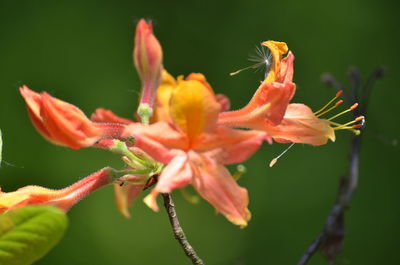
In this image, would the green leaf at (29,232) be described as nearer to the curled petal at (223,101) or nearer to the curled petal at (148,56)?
the curled petal at (148,56)

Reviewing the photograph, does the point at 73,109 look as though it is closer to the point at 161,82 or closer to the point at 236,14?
the point at 161,82

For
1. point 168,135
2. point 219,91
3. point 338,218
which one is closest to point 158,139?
point 168,135

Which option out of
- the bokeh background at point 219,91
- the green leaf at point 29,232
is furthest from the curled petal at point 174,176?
the bokeh background at point 219,91

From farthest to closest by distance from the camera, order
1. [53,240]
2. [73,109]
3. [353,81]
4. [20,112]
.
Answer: [20,112] → [353,81] → [73,109] → [53,240]

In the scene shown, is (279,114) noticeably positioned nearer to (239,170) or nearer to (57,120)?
(239,170)

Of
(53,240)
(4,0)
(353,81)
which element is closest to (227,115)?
(53,240)

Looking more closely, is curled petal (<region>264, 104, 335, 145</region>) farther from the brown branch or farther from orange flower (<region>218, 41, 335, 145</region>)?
the brown branch
